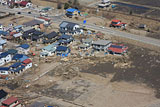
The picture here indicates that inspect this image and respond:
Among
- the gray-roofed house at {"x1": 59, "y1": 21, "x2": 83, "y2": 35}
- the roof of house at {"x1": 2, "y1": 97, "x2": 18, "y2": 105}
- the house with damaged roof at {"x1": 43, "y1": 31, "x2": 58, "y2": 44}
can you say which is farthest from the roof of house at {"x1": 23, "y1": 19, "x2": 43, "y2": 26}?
the roof of house at {"x1": 2, "y1": 97, "x2": 18, "y2": 105}

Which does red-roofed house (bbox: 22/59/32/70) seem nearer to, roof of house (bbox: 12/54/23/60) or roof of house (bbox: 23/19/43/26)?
roof of house (bbox: 12/54/23/60)

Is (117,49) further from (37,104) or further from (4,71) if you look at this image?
(4,71)

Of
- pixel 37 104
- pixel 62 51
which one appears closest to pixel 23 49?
pixel 62 51

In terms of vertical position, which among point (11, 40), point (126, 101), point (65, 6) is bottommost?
point (126, 101)

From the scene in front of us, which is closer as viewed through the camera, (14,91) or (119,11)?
(14,91)

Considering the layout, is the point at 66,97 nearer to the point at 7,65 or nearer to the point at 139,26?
the point at 7,65

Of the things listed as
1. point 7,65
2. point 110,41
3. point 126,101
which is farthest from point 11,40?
point 126,101
